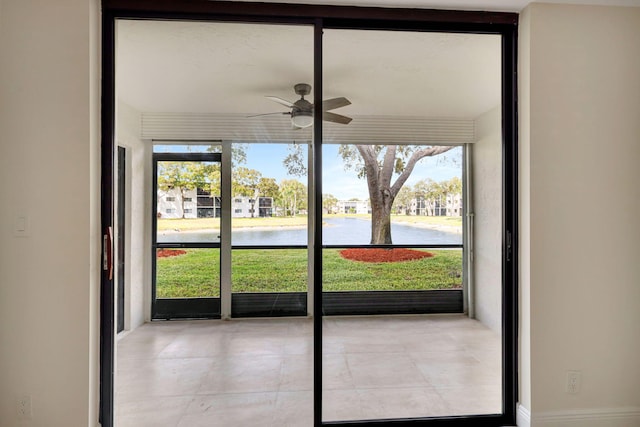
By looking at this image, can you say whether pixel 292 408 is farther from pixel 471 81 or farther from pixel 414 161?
pixel 471 81

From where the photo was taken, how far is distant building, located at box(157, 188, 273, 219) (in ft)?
13.4

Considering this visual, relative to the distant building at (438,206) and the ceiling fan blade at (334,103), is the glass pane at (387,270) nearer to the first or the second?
the distant building at (438,206)

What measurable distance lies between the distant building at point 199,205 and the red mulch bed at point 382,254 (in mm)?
1547

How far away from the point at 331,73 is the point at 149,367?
9.55 ft

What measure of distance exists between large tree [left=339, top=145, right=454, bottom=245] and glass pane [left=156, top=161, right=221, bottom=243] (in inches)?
79.3

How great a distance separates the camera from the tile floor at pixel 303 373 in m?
2.12

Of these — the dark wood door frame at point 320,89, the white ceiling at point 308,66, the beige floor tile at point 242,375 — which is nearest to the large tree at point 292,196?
the white ceiling at point 308,66

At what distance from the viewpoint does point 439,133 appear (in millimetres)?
3268
